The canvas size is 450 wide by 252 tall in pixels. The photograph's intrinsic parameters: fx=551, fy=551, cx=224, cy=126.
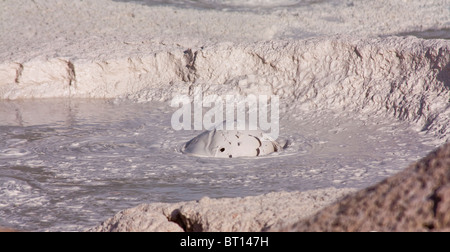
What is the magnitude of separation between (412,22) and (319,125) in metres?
3.51

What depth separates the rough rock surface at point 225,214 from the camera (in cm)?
212

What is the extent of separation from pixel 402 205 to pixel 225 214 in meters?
0.99

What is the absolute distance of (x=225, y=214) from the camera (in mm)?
2189

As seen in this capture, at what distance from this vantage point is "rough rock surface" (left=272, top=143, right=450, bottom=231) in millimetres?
1257

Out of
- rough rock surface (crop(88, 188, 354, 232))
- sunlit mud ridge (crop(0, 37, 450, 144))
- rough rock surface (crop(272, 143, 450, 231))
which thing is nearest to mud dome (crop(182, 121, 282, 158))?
sunlit mud ridge (crop(0, 37, 450, 144))

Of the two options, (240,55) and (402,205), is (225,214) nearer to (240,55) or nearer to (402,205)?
(402,205)

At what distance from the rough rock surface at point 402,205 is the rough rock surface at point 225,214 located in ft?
2.04

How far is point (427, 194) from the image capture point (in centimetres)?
130

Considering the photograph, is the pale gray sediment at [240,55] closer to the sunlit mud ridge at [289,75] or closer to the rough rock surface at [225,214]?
the sunlit mud ridge at [289,75]

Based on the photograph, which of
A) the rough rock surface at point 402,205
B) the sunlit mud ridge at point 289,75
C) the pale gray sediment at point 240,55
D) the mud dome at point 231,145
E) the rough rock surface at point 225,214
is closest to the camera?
the rough rock surface at point 402,205

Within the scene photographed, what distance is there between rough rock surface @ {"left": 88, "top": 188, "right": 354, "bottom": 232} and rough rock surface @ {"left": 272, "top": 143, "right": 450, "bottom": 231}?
2.04ft

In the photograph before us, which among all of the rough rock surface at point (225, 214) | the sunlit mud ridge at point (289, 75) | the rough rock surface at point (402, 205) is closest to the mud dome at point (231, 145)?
the sunlit mud ridge at point (289, 75)

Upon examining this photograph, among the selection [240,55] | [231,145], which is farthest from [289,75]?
[231,145]
